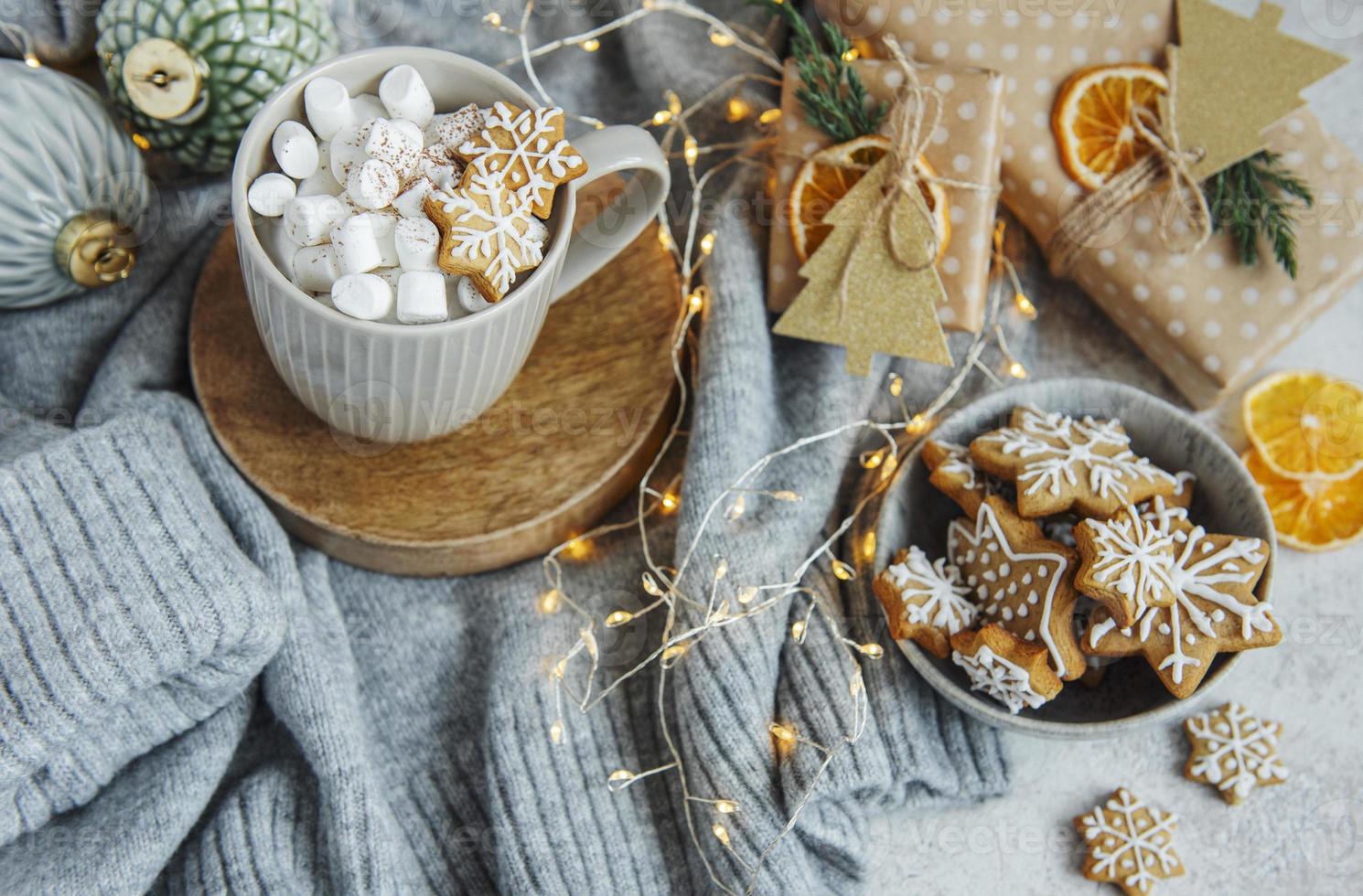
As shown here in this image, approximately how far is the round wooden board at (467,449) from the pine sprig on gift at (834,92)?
204 mm

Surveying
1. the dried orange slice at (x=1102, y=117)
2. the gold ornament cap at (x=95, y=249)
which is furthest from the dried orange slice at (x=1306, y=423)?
the gold ornament cap at (x=95, y=249)

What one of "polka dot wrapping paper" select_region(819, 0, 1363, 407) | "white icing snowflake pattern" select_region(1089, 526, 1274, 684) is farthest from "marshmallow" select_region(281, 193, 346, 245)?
"white icing snowflake pattern" select_region(1089, 526, 1274, 684)

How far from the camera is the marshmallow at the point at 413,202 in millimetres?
685

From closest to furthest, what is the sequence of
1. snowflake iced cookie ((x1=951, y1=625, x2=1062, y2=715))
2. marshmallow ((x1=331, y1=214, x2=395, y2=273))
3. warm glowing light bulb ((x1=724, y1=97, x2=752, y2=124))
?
marshmallow ((x1=331, y1=214, x2=395, y2=273)), snowflake iced cookie ((x1=951, y1=625, x2=1062, y2=715)), warm glowing light bulb ((x1=724, y1=97, x2=752, y2=124))

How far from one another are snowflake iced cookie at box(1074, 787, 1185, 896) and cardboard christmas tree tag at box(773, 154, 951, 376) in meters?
0.40

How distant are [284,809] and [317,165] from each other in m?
0.49

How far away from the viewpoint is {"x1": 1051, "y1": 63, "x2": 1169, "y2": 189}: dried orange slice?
0.90 m

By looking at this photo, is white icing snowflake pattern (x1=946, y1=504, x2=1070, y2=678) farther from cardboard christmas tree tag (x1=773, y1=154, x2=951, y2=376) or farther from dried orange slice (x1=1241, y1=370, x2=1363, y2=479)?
dried orange slice (x1=1241, y1=370, x2=1363, y2=479)

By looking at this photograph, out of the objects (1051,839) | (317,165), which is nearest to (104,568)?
(317,165)

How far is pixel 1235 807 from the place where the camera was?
90 cm

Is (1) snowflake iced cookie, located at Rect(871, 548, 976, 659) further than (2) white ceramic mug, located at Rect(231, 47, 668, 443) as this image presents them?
Yes

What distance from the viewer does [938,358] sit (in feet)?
2.93

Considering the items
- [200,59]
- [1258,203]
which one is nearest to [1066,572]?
[1258,203]

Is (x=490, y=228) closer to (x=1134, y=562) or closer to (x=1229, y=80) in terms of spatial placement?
(x=1134, y=562)
